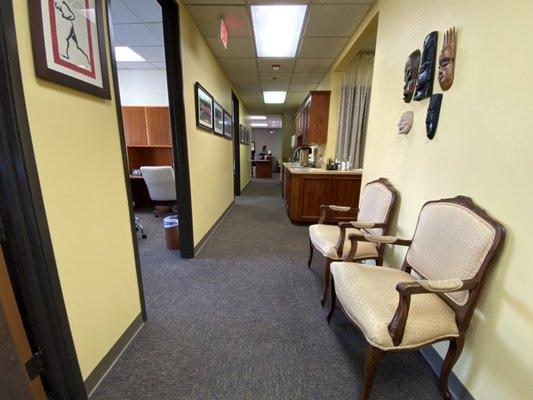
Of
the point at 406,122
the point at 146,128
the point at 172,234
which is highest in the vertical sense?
the point at 146,128

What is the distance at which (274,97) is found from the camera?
20.3 feet

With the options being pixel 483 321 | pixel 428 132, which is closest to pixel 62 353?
pixel 483 321

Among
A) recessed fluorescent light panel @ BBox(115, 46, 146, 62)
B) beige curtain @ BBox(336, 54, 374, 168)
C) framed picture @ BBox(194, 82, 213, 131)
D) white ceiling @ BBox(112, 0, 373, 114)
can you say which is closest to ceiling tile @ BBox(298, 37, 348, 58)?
white ceiling @ BBox(112, 0, 373, 114)

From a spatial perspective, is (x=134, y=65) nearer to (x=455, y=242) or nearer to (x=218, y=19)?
(x=218, y=19)

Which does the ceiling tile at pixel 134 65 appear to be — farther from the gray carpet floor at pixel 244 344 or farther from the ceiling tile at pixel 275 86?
the gray carpet floor at pixel 244 344

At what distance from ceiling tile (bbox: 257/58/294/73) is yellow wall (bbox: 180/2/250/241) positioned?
2.21 feet

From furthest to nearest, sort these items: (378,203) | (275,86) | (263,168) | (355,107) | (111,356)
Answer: (263,168)
(275,86)
(355,107)
(378,203)
(111,356)

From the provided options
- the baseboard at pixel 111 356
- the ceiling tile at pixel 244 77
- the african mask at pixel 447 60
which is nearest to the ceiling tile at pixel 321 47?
the ceiling tile at pixel 244 77

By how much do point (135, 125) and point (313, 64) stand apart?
3154 millimetres

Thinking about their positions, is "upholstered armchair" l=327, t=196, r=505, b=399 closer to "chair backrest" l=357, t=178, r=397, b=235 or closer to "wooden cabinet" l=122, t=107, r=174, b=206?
"chair backrest" l=357, t=178, r=397, b=235

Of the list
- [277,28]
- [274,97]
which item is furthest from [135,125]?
[274,97]

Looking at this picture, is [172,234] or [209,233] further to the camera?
[209,233]

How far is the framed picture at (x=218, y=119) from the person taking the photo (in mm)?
3286

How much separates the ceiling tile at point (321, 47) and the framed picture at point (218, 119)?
4.61ft
